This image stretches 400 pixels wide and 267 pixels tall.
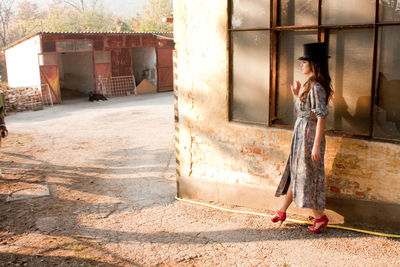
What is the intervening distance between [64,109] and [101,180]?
36.4 ft

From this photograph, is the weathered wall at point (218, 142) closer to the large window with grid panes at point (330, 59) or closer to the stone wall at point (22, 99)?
the large window with grid panes at point (330, 59)

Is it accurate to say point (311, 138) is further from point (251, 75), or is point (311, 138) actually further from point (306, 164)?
point (251, 75)

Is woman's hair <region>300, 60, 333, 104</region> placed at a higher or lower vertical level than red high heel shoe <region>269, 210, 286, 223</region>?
higher

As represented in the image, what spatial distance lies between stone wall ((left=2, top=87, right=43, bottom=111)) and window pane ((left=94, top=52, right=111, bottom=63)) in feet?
12.3

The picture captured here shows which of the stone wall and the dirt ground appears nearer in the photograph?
the dirt ground

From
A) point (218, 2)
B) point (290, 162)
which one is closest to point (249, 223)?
point (290, 162)

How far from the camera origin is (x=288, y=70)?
5.28 m

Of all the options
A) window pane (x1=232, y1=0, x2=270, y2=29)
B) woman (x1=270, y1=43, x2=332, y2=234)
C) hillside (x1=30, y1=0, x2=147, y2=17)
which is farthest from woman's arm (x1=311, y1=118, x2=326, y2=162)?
hillside (x1=30, y1=0, x2=147, y2=17)

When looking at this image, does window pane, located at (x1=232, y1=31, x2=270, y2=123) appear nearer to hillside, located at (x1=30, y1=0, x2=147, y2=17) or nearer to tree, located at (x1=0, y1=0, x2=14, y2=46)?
tree, located at (x1=0, y1=0, x2=14, y2=46)

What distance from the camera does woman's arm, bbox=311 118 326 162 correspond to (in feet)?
14.9

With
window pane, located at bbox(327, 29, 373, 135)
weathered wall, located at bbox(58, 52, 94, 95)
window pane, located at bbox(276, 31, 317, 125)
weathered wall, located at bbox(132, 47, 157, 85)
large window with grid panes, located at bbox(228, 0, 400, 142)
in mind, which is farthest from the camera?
weathered wall, located at bbox(132, 47, 157, 85)

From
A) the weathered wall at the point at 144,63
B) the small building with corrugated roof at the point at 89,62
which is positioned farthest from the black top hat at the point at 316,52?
the weathered wall at the point at 144,63

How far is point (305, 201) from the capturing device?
15.7ft

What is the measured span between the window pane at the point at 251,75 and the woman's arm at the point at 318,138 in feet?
3.32
